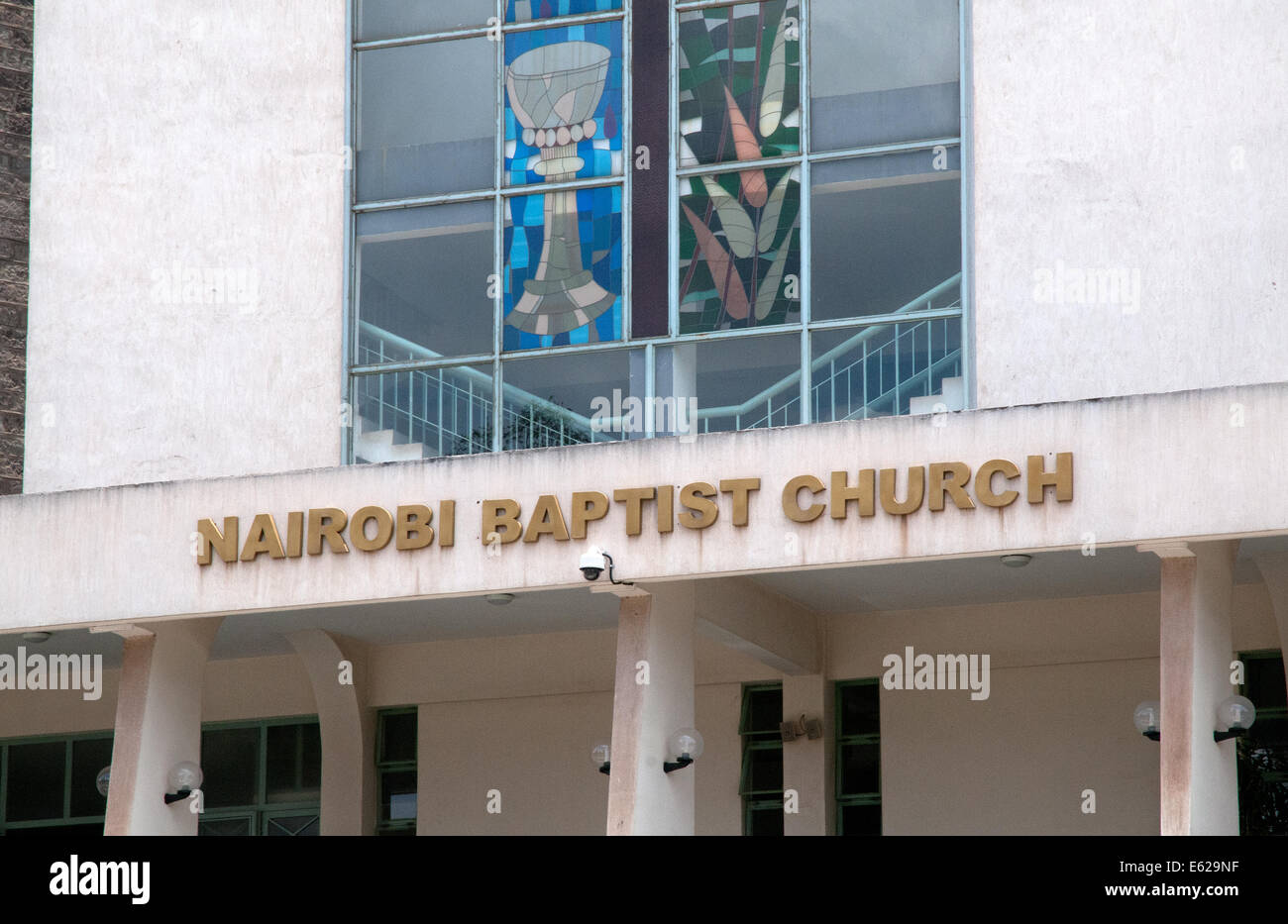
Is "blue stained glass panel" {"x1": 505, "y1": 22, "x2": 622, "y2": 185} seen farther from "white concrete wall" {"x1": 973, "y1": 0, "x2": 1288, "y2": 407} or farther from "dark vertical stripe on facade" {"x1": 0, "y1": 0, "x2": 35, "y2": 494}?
"dark vertical stripe on facade" {"x1": 0, "y1": 0, "x2": 35, "y2": 494}

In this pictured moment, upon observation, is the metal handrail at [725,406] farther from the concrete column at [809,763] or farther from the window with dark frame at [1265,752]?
the window with dark frame at [1265,752]

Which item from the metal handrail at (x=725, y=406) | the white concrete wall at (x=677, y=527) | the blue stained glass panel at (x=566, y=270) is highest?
the blue stained glass panel at (x=566, y=270)

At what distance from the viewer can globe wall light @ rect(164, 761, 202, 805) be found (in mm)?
16109

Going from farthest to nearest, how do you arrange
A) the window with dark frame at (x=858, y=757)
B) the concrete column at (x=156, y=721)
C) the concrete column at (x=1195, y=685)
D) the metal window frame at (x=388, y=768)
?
the metal window frame at (x=388, y=768) < the window with dark frame at (x=858, y=757) < the concrete column at (x=156, y=721) < the concrete column at (x=1195, y=685)

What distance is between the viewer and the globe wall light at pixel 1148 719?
14961 millimetres

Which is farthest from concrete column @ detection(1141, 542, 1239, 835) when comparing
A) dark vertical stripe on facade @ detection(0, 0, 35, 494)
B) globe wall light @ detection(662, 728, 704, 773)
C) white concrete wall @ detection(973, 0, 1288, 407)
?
dark vertical stripe on facade @ detection(0, 0, 35, 494)

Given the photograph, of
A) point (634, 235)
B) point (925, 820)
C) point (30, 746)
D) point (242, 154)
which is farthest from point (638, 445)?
point (30, 746)

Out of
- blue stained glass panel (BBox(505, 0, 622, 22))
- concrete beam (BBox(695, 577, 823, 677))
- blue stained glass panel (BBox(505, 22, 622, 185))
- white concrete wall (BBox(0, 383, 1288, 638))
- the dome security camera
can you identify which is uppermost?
blue stained glass panel (BBox(505, 0, 622, 22))

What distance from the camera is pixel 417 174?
60.7 feet

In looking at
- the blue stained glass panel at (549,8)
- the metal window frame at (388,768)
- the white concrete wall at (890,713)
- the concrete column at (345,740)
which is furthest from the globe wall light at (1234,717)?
the blue stained glass panel at (549,8)

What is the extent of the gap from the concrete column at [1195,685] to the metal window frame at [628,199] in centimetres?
327

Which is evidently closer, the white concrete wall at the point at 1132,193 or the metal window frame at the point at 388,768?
the white concrete wall at the point at 1132,193

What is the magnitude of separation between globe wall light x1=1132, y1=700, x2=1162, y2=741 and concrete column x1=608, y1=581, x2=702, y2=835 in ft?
10.0
